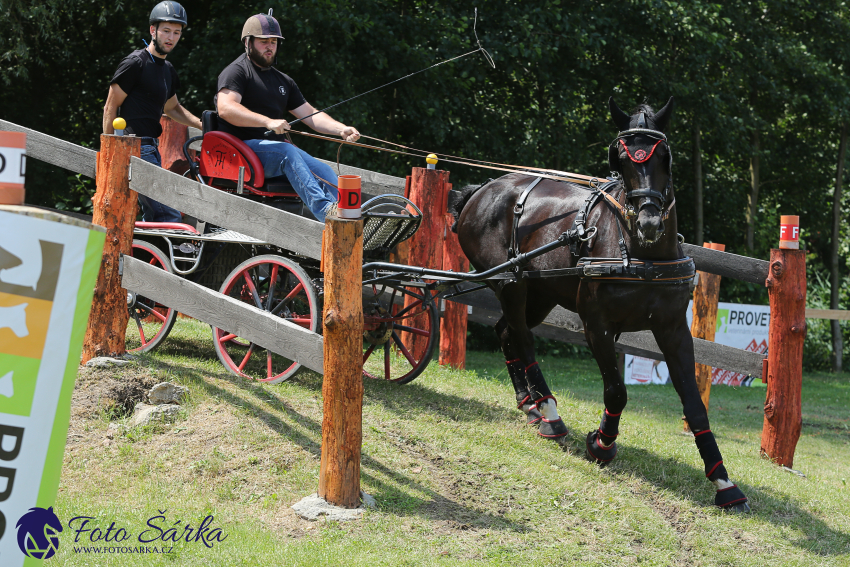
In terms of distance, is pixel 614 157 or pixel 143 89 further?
pixel 143 89

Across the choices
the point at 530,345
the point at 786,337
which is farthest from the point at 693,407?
the point at 786,337

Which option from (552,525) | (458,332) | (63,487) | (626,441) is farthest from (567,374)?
(63,487)

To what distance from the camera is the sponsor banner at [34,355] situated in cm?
195

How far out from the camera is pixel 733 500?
15.2 feet

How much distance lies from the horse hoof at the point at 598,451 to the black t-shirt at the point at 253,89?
3.14 metres

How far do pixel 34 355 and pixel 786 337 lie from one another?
5.31m

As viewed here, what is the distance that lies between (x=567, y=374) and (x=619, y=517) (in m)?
7.61

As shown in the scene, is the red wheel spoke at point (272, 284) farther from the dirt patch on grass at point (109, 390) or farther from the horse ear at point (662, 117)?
the horse ear at point (662, 117)

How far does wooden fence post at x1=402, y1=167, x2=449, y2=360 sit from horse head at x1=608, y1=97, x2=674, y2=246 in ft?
9.41

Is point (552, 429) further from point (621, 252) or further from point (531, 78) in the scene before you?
point (531, 78)

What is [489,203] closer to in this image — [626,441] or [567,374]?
[626,441]

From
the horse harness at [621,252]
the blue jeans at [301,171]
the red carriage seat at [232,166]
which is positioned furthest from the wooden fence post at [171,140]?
the horse harness at [621,252]

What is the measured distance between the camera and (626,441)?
19.2 feet

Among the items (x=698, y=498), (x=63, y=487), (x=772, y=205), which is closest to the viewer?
(x=63, y=487)
